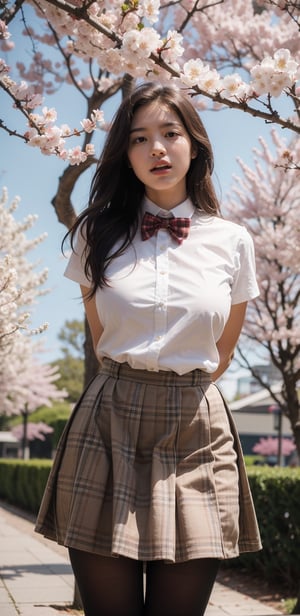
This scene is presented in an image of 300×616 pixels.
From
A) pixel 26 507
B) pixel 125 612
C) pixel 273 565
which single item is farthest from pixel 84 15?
pixel 26 507

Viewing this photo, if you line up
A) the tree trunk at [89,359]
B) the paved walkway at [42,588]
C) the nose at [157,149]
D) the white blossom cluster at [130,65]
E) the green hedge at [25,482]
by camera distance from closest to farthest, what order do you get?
the nose at [157,149] < the white blossom cluster at [130,65] < the paved walkway at [42,588] < the tree trunk at [89,359] < the green hedge at [25,482]

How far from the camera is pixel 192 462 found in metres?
1.90

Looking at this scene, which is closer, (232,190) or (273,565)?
(273,565)

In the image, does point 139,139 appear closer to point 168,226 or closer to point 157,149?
point 157,149

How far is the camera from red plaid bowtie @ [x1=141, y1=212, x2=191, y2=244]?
82.5 inches

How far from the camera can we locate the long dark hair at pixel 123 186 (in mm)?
2100

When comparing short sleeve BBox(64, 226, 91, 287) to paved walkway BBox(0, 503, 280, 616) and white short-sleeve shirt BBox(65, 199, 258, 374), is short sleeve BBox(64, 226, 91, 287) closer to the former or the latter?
white short-sleeve shirt BBox(65, 199, 258, 374)

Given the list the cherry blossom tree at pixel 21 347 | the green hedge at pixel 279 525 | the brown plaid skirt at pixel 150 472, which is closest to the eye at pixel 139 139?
the brown plaid skirt at pixel 150 472

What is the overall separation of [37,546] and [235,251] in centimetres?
790

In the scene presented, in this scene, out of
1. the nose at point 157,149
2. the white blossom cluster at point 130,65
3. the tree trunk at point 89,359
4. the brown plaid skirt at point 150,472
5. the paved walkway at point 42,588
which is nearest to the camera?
the brown plaid skirt at point 150,472

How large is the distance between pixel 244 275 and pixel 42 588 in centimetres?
472

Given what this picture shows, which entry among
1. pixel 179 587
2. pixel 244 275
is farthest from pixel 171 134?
pixel 179 587

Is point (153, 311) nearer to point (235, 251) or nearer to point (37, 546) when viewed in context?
point (235, 251)

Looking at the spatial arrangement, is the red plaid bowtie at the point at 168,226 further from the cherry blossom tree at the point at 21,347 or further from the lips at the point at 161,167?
the cherry blossom tree at the point at 21,347
